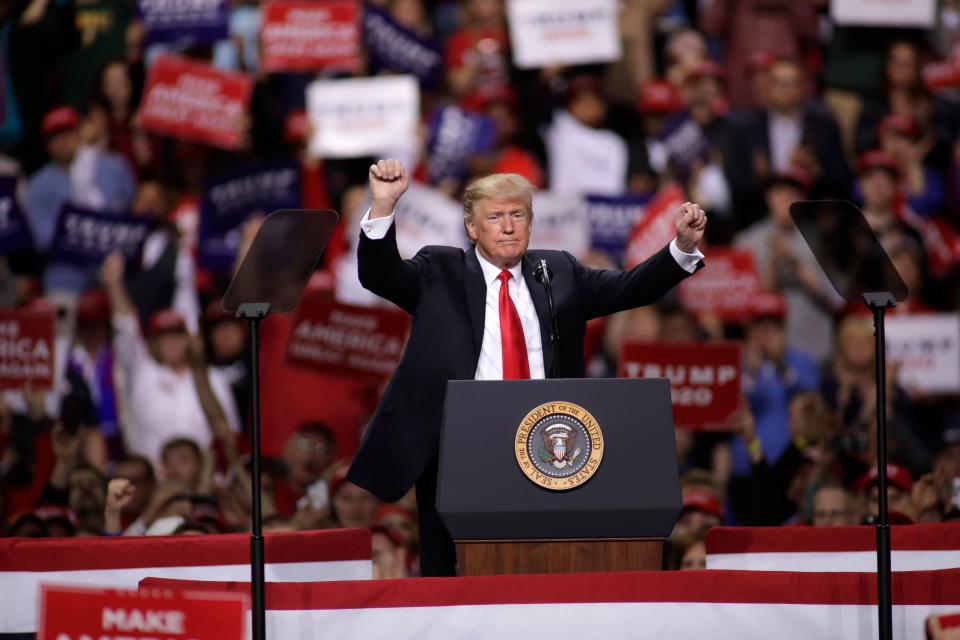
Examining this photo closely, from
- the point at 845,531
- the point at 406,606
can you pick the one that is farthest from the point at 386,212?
the point at 845,531

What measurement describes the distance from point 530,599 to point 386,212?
1.03 m

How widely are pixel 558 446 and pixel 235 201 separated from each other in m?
5.08

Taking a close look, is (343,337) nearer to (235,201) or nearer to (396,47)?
(235,201)

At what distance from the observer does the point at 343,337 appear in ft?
24.7

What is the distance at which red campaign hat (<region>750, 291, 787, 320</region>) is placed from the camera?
7.94 m

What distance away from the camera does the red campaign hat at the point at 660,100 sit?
9281 mm

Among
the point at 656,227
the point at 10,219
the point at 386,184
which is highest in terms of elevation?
the point at 10,219

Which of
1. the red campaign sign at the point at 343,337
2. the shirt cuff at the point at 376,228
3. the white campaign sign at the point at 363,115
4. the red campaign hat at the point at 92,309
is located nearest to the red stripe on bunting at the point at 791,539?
the shirt cuff at the point at 376,228

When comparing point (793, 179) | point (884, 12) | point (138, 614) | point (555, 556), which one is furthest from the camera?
point (884, 12)

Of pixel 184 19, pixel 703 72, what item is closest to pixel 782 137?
pixel 703 72

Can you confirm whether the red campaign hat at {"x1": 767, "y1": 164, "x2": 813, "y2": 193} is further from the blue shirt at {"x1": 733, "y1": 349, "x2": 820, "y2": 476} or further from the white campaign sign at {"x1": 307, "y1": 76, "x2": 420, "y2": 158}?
the white campaign sign at {"x1": 307, "y1": 76, "x2": 420, "y2": 158}

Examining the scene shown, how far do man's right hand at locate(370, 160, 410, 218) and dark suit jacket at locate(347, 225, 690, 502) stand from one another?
0.09 meters

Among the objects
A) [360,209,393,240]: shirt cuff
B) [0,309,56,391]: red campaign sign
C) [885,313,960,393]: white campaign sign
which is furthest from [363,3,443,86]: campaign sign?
[360,209,393,240]: shirt cuff

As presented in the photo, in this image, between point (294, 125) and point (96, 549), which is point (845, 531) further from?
point (294, 125)
